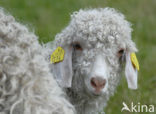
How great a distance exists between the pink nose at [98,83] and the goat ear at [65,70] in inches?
12.1

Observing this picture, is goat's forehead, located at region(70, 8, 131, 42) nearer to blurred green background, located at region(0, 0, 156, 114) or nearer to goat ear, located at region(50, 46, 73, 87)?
goat ear, located at region(50, 46, 73, 87)

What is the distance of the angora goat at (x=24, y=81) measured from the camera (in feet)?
6.74

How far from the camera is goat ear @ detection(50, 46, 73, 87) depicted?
11.4 ft

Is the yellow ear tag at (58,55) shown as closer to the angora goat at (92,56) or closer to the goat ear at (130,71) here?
the angora goat at (92,56)

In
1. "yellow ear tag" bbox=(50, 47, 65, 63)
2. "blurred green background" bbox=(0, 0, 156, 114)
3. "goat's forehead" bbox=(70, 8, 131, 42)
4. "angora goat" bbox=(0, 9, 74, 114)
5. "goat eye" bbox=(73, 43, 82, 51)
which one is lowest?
"angora goat" bbox=(0, 9, 74, 114)

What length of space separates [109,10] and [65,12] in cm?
423

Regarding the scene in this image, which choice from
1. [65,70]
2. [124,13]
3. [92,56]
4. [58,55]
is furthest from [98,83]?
[124,13]

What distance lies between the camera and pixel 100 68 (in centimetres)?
322

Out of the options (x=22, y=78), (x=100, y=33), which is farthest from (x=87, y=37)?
(x=22, y=78)

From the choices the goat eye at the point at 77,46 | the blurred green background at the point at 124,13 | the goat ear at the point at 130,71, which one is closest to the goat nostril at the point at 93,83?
the goat eye at the point at 77,46

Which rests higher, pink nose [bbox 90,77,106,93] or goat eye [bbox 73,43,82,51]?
goat eye [bbox 73,43,82,51]

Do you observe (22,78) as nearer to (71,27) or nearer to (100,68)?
(100,68)

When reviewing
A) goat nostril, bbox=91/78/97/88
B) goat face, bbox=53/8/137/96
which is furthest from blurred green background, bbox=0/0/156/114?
goat nostril, bbox=91/78/97/88

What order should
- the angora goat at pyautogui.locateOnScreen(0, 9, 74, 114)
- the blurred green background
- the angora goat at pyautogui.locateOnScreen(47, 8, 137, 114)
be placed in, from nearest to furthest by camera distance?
the angora goat at pyautogui.locateOnScreen(0, 9, 74, 114), the angora goat at pyautogui.locateOnScreen(47, 8, 137, 114), the blurred green background
